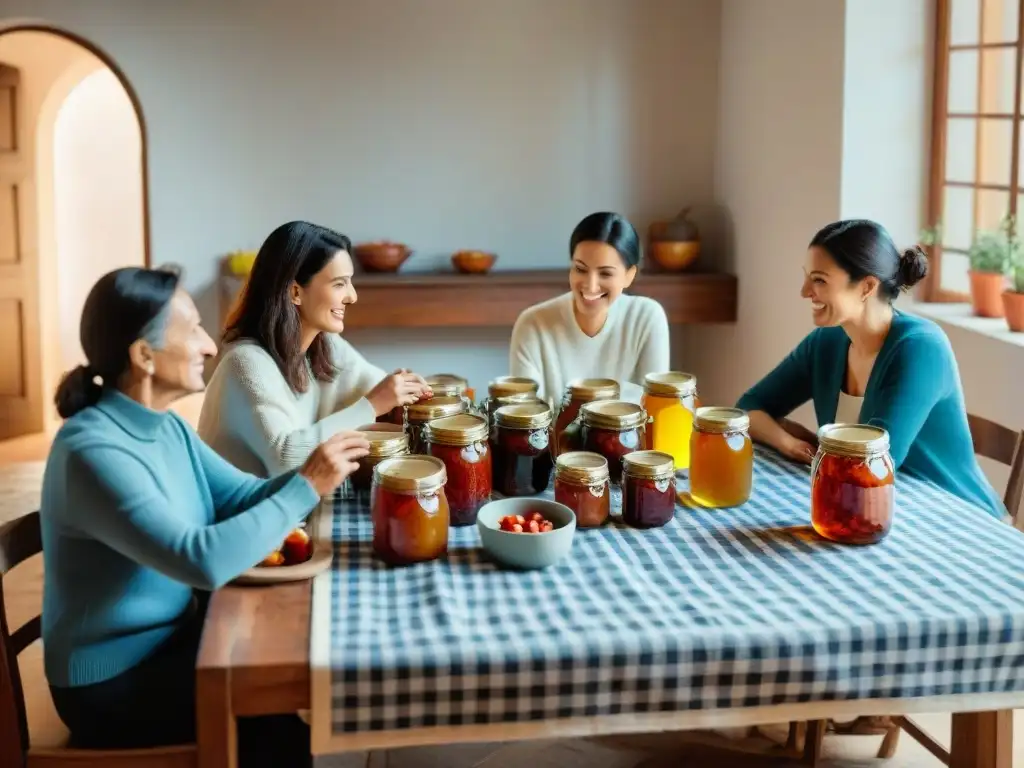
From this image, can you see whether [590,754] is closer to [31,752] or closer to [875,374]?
[875,374]

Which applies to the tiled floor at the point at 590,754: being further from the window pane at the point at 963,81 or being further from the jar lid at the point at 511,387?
the window pane at the point at 963,81

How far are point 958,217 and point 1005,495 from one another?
185 cm

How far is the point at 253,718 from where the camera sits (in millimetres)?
1788

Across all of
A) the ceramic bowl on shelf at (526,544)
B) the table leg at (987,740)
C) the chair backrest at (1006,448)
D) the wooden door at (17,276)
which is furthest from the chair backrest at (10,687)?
the wooden door at (17,276)

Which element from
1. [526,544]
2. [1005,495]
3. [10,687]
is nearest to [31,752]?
[10,687]

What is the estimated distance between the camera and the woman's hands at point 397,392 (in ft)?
7.60

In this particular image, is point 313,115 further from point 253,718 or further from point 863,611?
point 863,611

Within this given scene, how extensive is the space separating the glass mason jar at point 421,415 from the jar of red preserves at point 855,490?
65cm

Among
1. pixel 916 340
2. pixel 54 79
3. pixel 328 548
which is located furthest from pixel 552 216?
pixel 328 548

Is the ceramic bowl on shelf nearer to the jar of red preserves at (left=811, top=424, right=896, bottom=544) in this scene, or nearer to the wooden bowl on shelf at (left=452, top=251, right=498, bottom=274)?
the jar of red preserves at (left=811, top=424, right=896, bottom=544)

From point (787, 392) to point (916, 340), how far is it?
35 cm

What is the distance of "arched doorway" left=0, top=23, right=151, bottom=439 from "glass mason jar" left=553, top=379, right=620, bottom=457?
11.2 feet

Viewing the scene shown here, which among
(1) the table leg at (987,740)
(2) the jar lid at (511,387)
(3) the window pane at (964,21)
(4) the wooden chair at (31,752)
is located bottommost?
(1) the table leg at (987,740)

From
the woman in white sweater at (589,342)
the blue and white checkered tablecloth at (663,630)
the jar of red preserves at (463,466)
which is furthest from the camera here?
the woman in white sweater at (589,342)
